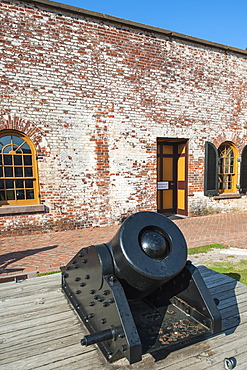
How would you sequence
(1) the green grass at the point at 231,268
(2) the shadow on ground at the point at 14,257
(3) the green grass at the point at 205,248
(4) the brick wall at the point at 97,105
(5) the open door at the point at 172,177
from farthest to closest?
1. (5) the open door at the point at 172,177
2. (4) the brick wall at the point at 97,105
3. (3) the green grass at the point at 205,248
4. (2) the shadow on ground at the point at 14,257
5. (1) the green grass at the point at 231,268

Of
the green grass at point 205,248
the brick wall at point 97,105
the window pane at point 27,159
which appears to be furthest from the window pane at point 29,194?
the green grass at point 205,248

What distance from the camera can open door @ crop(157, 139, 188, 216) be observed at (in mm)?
8445

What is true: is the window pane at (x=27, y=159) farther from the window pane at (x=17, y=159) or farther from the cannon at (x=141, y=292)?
the cannon at (x=141, y=292)

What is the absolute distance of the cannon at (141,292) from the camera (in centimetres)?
143

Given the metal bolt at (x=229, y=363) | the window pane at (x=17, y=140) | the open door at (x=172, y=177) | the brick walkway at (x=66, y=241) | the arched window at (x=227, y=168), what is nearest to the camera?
the metal bolt at (x=229, y=363)

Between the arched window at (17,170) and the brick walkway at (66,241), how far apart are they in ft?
3.26

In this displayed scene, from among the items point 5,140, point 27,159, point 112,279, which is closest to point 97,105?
point 27,159

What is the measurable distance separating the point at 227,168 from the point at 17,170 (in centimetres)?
707

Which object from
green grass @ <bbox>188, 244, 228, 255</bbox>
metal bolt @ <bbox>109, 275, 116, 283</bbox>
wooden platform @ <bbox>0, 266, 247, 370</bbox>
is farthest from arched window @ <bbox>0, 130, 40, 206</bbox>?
metal bolt @ <bbox>109, 275, 116, 283</bbox>

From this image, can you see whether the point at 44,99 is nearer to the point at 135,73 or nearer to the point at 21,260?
the point at 135,73

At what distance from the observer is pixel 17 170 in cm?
621

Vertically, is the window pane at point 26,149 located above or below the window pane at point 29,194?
above

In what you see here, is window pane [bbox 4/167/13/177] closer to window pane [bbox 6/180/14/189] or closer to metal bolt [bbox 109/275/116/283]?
window pane [bbox 6/180/14/189]

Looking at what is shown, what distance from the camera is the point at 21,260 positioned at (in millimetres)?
4422
